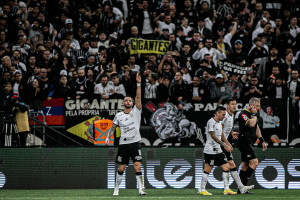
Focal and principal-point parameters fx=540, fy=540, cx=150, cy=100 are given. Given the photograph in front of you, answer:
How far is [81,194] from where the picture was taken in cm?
1261

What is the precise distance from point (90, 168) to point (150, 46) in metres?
5.19

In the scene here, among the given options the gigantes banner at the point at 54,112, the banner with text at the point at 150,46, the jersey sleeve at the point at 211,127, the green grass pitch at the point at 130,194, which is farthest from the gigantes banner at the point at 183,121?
the jersey sleeve at the point at 211,127

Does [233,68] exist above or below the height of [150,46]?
below

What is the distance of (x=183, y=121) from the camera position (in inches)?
611

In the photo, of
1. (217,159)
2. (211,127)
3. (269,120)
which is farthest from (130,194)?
(269,120)

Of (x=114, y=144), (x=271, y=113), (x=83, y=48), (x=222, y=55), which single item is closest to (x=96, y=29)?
(x=83, y=48)

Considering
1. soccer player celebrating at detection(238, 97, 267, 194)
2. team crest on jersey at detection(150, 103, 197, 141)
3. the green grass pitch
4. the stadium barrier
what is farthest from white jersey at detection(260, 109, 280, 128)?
soccer player celebrating at detection(238, 97, 267, 194)

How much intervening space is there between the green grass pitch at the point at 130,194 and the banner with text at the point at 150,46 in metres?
5.61

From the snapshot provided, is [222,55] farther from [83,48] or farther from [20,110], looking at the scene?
[20,110]

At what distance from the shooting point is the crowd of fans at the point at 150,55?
16.4 metres

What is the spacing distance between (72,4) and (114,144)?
9.07m

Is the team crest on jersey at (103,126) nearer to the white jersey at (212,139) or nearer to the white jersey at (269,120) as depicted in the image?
the white jersey at (212,139)

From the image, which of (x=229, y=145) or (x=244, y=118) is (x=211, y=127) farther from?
(x=244, y=118)

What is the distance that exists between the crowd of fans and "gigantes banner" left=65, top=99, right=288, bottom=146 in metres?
0.33
